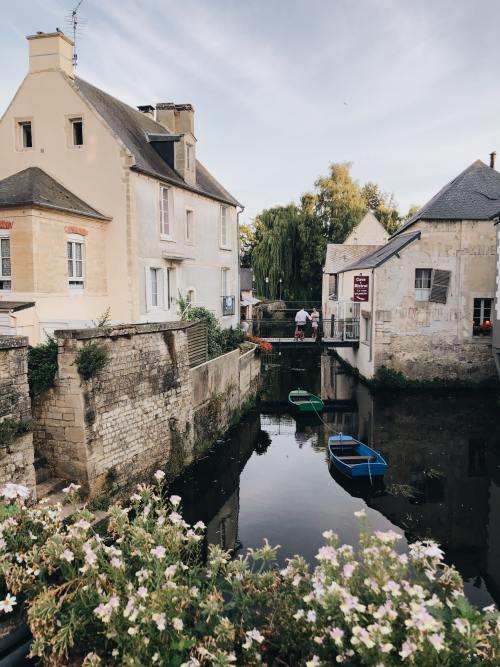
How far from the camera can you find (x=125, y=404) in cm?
1038

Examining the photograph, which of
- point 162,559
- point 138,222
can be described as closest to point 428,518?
point 162,559

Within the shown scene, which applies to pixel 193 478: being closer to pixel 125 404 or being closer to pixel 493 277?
pixel 125 404

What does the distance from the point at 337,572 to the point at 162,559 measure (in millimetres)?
1225

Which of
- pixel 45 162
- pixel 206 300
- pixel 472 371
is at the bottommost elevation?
pixel 472 371

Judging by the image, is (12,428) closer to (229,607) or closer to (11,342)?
(11,342)

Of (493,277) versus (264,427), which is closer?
(264,427)

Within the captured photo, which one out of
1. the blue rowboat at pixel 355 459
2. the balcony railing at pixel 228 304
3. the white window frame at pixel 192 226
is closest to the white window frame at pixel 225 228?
the balcony railing at pixel 228 304

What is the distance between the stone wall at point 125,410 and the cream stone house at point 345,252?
1816 cm

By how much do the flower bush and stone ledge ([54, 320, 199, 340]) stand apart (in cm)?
522

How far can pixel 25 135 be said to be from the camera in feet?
52.0

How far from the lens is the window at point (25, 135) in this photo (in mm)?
15773

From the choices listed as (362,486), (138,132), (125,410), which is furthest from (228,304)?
(125,410)

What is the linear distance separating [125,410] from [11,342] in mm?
3257

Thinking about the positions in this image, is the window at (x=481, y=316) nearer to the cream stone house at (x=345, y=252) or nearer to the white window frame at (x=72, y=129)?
the cream stone house at (x=345, y=252)
